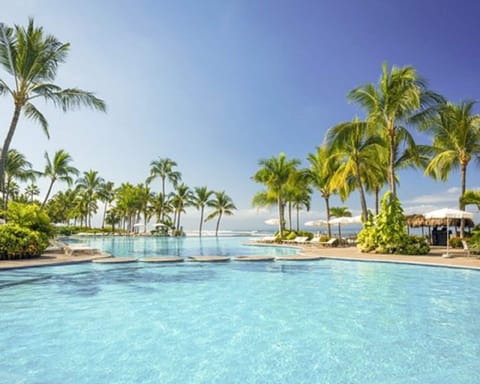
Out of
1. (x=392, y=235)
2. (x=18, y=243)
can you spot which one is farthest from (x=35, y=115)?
(x=392, y=235)

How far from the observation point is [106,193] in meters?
57.1

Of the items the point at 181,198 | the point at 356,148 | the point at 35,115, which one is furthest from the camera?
the point at 181,198

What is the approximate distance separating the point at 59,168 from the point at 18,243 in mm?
19171

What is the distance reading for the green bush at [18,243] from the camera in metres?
11.8

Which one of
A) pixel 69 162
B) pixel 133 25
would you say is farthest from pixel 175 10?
pixel 69 162

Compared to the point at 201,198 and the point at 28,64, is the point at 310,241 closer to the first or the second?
the point at 28,64

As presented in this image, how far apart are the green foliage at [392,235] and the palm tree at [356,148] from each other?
236 cm

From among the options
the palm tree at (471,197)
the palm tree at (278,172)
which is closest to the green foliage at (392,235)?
the palm tree at (471,197)

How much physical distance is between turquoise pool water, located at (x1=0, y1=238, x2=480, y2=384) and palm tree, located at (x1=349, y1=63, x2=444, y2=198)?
8654mm

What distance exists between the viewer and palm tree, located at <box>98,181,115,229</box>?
184 ft

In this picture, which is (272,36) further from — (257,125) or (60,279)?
(60,279)

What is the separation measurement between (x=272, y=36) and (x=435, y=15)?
7.36m

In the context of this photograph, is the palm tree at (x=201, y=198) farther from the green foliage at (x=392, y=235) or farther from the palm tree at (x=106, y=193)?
the green foliage at (x=392, y=235)

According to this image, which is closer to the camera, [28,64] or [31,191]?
[28,64]
